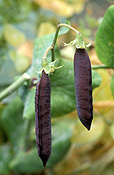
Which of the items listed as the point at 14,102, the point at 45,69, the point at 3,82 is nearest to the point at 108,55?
the point at 45,69

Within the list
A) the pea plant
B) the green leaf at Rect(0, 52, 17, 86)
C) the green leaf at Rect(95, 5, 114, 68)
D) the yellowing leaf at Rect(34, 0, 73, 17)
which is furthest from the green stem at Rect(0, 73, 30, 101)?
the yellowing leaf at Rect(34, 0, 73, 17)

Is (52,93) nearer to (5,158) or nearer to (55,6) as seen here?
(5,158)

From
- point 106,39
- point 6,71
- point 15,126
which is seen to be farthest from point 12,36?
point 106,39

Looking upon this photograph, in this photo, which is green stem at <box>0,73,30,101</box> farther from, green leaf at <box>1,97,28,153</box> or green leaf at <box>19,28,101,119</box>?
green leaf at <box>1,97,28,153</box>

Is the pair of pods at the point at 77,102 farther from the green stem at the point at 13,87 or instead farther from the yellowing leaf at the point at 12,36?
the yellowing leaf at the point at 12,36

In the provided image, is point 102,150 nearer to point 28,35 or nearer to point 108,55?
point 108,55

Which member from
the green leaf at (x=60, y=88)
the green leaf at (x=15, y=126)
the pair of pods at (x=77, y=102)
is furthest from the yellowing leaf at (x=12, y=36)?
the pair of pods at (x=77, y=102)

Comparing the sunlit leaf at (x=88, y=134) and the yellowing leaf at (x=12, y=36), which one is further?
the yellowing leaf at (x=12, y=36)
